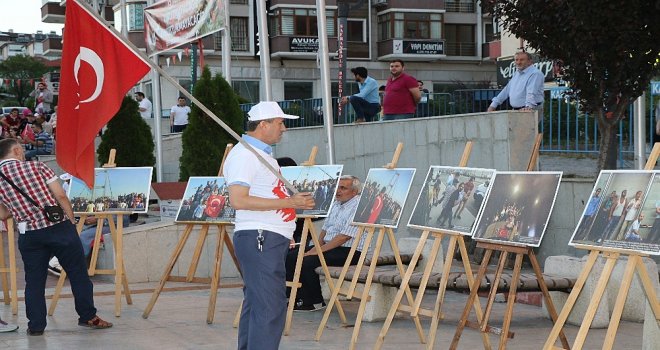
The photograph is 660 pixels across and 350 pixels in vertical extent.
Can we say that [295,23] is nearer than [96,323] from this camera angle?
No

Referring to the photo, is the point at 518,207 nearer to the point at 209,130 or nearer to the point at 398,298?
the point at 398,298

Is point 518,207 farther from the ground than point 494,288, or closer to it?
farther from the ground

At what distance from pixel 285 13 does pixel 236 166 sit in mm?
49016

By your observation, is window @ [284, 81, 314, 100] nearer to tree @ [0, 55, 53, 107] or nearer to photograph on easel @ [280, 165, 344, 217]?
tree @ [0, 55, 53, 107]

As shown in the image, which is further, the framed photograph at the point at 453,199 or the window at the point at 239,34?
the window at the point at 239,34

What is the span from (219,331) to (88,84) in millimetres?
2400

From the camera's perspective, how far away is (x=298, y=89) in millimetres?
55125

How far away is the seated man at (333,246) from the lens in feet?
32.9

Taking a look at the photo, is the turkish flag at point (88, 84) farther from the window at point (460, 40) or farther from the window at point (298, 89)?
the window at point (460, 40)

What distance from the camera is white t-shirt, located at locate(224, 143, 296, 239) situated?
265 inches

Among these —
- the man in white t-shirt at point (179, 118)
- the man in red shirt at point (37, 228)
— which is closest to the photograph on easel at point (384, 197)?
the man in red shirt at point (37, 228)

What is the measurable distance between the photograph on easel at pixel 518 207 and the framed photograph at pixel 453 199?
125 millimetres

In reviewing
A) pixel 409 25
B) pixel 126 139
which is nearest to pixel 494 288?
pixel 126 139

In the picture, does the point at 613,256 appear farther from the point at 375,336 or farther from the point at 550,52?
the point at 550,52
